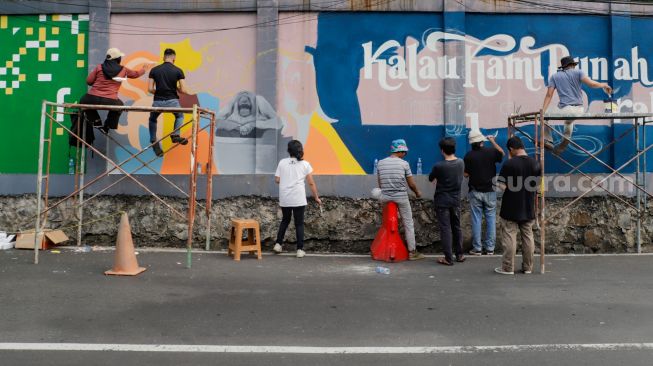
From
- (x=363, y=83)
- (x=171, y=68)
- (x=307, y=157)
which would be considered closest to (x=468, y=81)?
(x=363, y=83)

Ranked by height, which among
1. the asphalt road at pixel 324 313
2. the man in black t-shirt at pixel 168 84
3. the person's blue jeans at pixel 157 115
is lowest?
the asphalt road at pixel 324 313

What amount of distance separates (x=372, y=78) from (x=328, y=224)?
9.49 ft

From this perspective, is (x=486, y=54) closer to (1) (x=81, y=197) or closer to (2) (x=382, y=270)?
(2) (x=382, y=270)

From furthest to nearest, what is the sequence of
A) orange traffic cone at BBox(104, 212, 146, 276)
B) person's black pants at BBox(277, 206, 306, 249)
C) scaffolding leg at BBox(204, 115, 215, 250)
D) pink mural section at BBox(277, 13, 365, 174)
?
pink mural section at BBox(277, 13, 365, 174)
scaffolding leg at BBox(204, 115, 215, 250)
person's black pants at BBox(277, 206, 306, 249)
orange traffic cone at BBox(104, 212, 146, 276)

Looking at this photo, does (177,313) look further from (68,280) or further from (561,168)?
(561,168)

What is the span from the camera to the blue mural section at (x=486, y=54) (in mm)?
10289

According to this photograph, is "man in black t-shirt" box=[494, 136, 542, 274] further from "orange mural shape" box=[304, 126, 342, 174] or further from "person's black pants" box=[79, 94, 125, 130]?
"person's black pants" box=[79, 94, 125, 130]

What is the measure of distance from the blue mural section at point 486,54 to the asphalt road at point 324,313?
2786mm

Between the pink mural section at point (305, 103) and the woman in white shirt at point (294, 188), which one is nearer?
the woman in white shirt at point (294, 188)

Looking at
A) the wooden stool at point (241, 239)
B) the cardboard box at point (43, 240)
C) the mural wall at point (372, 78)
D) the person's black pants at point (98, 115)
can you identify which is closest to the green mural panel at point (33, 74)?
the mural wall at point (372, 78)

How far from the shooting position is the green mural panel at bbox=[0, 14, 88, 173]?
33.5ft

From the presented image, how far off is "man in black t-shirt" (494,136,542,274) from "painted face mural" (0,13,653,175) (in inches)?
104

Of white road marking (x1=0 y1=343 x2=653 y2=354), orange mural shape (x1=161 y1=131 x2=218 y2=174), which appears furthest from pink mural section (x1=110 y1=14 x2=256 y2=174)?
white road marking (x1=0 y1=343 x2=653 y2=354)

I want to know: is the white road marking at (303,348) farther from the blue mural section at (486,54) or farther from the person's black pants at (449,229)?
the blue mural section at (486,54)
